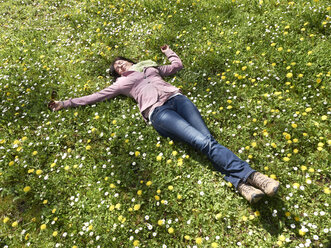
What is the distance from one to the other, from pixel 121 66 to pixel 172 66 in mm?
971

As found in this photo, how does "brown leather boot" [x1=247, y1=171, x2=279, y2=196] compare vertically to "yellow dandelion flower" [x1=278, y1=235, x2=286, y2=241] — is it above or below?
above

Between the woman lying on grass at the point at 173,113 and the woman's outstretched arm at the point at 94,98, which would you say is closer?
the woman lying on grass at the point at 173,113

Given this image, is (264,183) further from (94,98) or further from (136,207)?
(94,98)

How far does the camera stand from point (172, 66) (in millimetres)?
4336

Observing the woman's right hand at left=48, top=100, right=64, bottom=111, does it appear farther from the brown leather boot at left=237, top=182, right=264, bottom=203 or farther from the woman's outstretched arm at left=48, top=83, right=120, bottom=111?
the brown leather boot at left=237, top=182, right=264, bottom=203

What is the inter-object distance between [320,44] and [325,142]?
1.98 m

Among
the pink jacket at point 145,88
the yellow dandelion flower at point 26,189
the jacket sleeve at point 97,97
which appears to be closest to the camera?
the yellow dandelion flower at point 26,189

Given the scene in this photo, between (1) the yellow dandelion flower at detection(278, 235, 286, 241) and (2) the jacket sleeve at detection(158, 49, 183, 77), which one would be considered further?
(2) the jacket sleeve at detection(158, 49, 183, 77)

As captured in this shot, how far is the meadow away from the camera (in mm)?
2695

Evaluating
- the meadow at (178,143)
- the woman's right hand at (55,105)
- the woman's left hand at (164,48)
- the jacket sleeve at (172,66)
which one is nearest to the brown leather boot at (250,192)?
the meadow at (178,143)

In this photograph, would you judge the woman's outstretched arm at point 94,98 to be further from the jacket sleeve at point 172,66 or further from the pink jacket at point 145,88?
the jacket sleeve at point 172,66

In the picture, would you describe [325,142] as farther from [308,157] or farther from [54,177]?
[54,177]

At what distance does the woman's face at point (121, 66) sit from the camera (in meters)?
4.28

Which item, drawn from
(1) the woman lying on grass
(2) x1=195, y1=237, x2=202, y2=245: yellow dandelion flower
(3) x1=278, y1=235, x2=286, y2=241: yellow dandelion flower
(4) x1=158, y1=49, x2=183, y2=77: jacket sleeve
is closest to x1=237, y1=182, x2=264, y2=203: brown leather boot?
(1) the woman lying on grass
